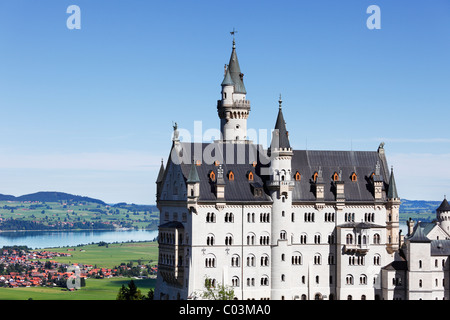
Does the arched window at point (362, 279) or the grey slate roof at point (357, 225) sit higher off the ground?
the grey slate roof at point (357, 225)

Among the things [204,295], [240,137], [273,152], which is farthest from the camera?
[240,137]

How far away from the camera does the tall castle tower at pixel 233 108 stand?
5217 inches

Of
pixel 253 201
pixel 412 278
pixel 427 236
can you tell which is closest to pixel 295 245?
pixel 253 201

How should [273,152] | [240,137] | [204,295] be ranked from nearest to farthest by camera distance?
[204,295] → [273,152] → [240,137]

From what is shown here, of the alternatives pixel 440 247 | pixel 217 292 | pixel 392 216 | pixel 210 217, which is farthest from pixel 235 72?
pixel 440 247

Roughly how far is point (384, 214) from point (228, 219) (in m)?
23.5

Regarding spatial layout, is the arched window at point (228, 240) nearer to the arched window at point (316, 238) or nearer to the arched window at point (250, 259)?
the arched window at point (250, 259)

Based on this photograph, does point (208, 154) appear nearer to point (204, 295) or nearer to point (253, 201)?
point (253, 201)

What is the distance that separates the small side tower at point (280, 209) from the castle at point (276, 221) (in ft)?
0.43

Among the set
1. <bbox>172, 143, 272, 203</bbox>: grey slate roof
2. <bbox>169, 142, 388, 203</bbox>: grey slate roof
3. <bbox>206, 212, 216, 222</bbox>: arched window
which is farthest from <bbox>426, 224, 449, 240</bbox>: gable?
<bbox>206, 212, 216, 222</bbox>: arched window

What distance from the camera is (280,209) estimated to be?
4801 inches

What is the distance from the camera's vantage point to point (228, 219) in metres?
119

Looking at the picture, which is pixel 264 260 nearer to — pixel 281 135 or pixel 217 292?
pixel 217 292

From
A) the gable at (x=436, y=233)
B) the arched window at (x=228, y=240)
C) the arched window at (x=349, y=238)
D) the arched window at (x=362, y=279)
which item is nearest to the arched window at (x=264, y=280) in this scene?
the arched window at (x=228, y=240)
